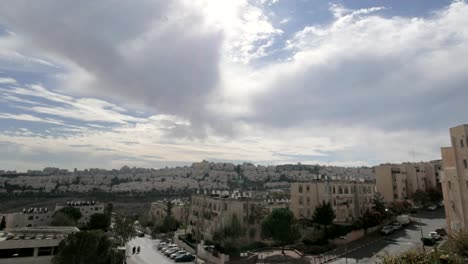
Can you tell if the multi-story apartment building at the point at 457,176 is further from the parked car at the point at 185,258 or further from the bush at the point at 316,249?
the parked car at the point at 185,258

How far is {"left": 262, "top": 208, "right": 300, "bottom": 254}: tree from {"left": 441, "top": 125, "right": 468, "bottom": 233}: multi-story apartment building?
19.6 metres

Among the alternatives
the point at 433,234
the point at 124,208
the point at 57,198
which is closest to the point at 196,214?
the point at 433,234

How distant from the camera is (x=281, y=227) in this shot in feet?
147

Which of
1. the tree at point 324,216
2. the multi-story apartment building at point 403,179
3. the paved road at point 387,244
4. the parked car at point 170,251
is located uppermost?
the multi-story apartment building at point 403,179

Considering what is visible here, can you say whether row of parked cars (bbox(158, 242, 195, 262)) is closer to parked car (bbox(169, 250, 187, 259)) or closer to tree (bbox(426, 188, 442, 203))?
parked car (bbox(169, 250, 187, 259))

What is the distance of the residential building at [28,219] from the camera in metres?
75.0

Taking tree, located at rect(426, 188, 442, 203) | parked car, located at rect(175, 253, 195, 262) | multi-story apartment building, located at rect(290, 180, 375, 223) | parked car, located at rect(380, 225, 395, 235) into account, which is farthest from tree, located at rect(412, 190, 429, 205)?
parked car, located at rect(175, 253, 195, 262)

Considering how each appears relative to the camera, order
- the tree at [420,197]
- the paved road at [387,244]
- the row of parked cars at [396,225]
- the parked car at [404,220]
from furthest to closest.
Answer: the tree at [420,197]
the parked car at [404,220]
the row of parked cars at [396,225]
the paved road at [387,244]

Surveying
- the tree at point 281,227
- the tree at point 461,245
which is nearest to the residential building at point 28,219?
the tree at point 281,227

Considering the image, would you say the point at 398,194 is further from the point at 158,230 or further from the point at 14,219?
the point at 14,219

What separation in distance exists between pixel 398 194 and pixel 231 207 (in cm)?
5056

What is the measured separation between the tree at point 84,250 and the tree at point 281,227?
21.8m

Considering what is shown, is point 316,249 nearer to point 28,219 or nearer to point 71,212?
point 71,212

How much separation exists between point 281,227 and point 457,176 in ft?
74.3
